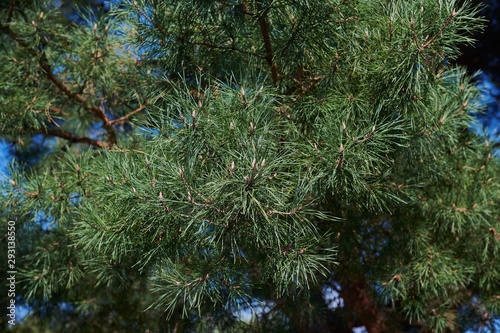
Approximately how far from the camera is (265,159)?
2.61 ft

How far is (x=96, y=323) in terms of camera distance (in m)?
1.95

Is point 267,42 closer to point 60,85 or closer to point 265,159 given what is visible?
point 265,159

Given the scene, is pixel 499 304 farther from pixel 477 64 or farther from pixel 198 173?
pixel 477 64

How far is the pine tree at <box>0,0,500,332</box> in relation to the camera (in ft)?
2.93

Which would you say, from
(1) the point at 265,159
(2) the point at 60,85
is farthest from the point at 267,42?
(2) the point at 60,85

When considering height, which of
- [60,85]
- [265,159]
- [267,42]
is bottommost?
[265,159]

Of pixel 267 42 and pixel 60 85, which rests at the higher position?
pixel 60 85

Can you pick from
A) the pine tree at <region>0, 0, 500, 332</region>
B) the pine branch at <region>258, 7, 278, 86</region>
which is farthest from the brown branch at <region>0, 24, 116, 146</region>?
the pine branch at <region>258, 7, 278, 86</region>

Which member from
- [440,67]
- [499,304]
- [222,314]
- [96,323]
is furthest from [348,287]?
[96,323]

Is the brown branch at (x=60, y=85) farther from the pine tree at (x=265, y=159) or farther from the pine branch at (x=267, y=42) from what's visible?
the pine branch at (x=267, y=42)

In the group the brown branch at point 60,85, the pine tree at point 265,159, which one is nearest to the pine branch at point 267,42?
the pine tree at point 265,159

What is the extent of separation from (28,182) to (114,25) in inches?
22.3

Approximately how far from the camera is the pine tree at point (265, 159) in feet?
2.93

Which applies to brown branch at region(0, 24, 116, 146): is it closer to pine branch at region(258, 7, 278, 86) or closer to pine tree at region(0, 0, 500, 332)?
pine tree at region(0, 0, 500, 332)
